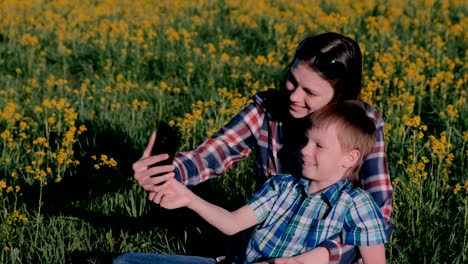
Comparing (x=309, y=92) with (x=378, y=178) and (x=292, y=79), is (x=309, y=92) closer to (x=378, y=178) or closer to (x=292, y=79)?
(x=292, y=79)

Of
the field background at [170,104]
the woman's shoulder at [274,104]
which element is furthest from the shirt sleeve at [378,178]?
the field background at [170,104]

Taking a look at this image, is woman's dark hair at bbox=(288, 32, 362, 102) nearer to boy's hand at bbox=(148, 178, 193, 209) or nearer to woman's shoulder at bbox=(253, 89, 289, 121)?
woman's shoulder at bbox=(253, 89, 289, 121)

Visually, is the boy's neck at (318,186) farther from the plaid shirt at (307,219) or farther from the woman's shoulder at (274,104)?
the woman's shoulder at (274,104)

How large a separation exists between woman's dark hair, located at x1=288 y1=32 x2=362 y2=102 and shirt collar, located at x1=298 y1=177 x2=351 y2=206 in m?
0.35

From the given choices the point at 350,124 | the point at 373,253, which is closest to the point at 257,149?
the point at 350,124

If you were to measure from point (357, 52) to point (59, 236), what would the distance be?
149cm

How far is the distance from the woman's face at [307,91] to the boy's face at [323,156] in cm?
25

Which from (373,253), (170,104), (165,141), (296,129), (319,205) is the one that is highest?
(165,141)

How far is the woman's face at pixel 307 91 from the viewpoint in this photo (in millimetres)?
2605

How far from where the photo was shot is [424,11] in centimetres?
848

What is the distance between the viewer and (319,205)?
7.90ft

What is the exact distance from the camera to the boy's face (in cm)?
236

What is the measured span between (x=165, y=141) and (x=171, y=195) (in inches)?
6.5

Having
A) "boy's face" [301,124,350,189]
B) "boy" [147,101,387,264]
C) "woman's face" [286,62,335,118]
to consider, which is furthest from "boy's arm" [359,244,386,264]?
"woman's face" [286,62,335,118]
